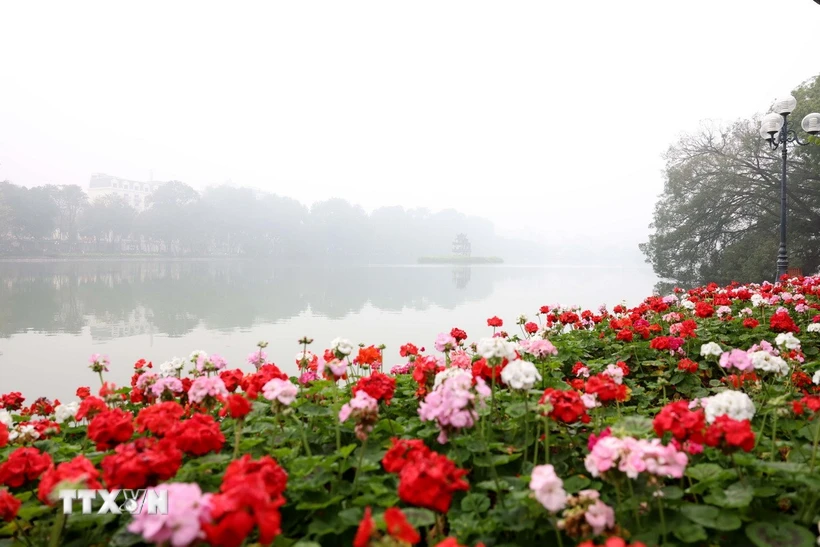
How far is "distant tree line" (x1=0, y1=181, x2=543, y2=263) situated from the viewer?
199 feet

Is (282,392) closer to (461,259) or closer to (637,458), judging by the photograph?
(637,458)

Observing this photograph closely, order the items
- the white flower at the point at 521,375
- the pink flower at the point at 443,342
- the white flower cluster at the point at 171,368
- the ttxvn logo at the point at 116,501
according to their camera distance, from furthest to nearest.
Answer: the pink flower at the point at 443,342
the white flower cluster at the point at 171,368
the white flower at the point at 521,375
the ttxvn logo at the point at 116,501

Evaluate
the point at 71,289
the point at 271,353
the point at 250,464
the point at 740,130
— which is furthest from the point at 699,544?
the point at 71,289

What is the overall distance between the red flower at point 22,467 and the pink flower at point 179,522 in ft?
4.32

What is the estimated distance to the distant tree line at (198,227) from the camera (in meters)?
60.6

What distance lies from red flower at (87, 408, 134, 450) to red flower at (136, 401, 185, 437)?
8 cm

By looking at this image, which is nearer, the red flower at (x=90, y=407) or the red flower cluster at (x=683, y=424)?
the red flower cluster at (x=683, y=424)

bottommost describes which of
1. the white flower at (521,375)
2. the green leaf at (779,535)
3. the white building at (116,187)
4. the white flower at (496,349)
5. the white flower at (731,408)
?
the green leaf at (779,535)

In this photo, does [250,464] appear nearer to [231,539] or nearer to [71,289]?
[231,539]

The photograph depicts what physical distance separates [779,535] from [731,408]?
402 millimetres

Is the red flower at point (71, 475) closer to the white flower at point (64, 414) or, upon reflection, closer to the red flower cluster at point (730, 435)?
the white flower at point (64, 414)

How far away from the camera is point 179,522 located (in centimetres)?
108

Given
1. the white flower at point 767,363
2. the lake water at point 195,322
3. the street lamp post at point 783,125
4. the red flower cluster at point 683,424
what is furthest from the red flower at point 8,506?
the street lamp post at point 783,125

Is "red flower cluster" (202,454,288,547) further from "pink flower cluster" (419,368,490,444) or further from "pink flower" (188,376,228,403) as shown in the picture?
"pink flower" (188,376,228,403)
